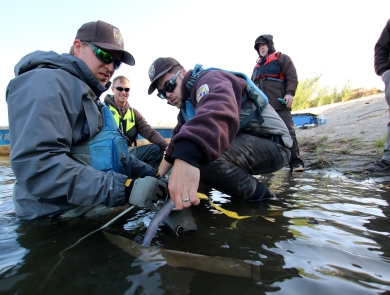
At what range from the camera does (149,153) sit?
16.0ft

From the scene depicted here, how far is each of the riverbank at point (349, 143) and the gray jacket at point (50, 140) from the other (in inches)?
136

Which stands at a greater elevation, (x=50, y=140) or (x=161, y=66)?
(x=161, y=66)

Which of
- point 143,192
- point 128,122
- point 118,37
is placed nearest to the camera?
point 143,192

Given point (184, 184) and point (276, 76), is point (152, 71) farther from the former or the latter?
point (276, 76)

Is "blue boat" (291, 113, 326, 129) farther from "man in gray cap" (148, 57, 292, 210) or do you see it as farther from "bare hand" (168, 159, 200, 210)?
"bare hand" (168, 159, 200, 210)

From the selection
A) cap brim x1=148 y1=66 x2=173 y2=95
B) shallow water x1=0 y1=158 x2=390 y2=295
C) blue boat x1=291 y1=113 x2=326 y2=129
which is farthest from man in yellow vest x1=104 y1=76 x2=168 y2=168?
blue boat x1=291 y1=113 x2=326 y2=129

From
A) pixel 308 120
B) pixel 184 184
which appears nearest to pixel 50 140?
pixel 184 184

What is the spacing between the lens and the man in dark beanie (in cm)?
500

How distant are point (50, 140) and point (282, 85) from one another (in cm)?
439

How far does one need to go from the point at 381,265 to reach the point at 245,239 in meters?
0.70

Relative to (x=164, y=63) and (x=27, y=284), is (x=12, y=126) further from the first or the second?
(x=164, y=63)

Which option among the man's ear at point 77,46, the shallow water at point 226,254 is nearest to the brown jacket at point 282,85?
the shallow water at point 226,254

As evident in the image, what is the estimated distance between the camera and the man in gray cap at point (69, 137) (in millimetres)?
1685

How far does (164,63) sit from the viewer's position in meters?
2.85
